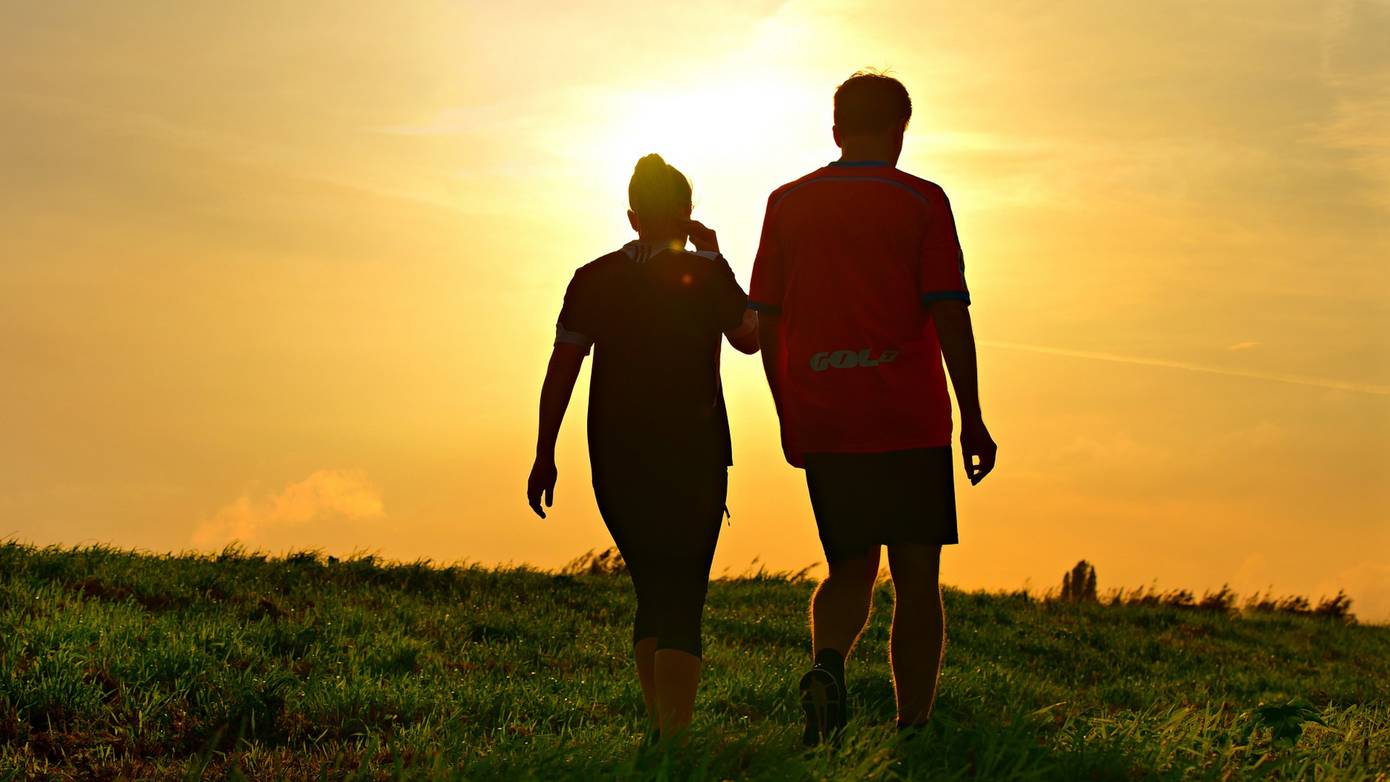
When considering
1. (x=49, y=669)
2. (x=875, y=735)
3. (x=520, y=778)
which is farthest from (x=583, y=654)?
(x=520, y=778)

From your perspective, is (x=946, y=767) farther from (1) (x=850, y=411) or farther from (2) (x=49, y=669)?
(2) (x=49, y=669)

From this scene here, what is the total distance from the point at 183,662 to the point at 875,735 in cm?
417

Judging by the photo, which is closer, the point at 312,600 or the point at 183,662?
the point at 183,662

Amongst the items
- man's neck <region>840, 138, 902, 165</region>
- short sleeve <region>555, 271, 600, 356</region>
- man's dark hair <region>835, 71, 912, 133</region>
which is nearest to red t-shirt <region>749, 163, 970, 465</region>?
man's neck <region>840, 138, 902, 165</region>

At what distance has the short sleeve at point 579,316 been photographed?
5496 mm

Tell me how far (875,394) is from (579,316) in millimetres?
1377

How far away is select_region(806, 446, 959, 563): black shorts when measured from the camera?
16.5 feet

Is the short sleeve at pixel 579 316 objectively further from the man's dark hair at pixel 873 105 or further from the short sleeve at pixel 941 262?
the short sleeve at pixel 941 262

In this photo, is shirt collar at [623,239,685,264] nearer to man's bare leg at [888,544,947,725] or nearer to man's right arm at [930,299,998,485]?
man's right arm at [930,299,998,485]

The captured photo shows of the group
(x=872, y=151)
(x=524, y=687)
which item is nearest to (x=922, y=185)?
(x=872, y=151)

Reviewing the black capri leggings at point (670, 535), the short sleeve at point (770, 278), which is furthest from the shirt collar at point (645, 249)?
the black capri leggings at point (670, 535)

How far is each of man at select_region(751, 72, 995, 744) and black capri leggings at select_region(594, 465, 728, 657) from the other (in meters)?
0.46

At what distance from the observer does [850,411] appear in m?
5.07

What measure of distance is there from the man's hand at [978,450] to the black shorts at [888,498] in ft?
0.34
